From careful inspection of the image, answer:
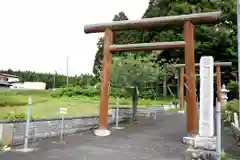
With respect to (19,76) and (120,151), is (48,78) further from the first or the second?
(120,151)

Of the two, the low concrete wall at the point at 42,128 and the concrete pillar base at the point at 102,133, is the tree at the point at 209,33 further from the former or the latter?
the concrete pillar base at the point at 102,133

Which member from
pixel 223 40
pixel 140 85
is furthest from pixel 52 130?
pixel 223 40

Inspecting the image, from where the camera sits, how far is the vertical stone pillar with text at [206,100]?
791cm

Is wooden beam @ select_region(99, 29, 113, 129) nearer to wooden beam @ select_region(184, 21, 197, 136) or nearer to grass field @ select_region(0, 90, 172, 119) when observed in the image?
grass field @ select_region(0, 90, 172, 119)

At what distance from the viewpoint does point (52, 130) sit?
10.9 m

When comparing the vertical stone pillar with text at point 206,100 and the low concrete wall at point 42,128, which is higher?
the vertical stone pillar with text at point 206,100

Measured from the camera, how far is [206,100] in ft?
27.2

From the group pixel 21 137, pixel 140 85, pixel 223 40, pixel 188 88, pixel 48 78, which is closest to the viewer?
pixel 21 137

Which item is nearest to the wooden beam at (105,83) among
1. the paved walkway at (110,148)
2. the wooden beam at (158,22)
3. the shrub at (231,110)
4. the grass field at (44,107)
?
the wooden beam at (158,22)

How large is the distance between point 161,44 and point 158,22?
866 mm

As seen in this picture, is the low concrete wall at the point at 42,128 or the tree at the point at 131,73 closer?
the low concrete wall at the point at 42,128

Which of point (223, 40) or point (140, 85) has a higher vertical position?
point (223, 40)

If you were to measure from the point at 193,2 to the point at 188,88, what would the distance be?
26.1 m

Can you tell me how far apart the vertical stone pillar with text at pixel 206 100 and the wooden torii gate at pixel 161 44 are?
7.28 ft
